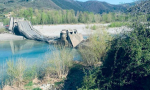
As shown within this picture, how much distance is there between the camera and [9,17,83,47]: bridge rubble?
1072 inches

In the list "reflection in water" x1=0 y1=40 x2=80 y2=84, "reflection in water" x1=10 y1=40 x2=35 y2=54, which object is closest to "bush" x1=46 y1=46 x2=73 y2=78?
"reflection in water" x1=0 y1=40 x2=80 y2=84

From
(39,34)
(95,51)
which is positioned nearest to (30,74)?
(95,51)

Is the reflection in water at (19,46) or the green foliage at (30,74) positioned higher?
the green foliage at (30,74)

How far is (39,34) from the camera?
38.8 meters

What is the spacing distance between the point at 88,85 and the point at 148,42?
126 inches

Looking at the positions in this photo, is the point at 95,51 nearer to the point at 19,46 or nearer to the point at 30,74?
the point at 30,74

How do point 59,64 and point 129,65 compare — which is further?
point 59,64

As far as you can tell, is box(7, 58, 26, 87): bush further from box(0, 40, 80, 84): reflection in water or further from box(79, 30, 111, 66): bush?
box(79, 30, 111, 66): bush

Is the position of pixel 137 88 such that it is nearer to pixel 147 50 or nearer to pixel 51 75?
pixel 147 50

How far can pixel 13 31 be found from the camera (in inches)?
1718

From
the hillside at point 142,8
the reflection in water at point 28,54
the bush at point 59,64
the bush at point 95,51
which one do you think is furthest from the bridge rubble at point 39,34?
the hillside at point 142,8

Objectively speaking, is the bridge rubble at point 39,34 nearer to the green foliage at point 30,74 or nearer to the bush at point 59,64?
the bush at point 59,64

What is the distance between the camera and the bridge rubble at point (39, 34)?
27.2 meters

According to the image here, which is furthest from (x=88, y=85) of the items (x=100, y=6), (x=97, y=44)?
(x=100, y=6)
